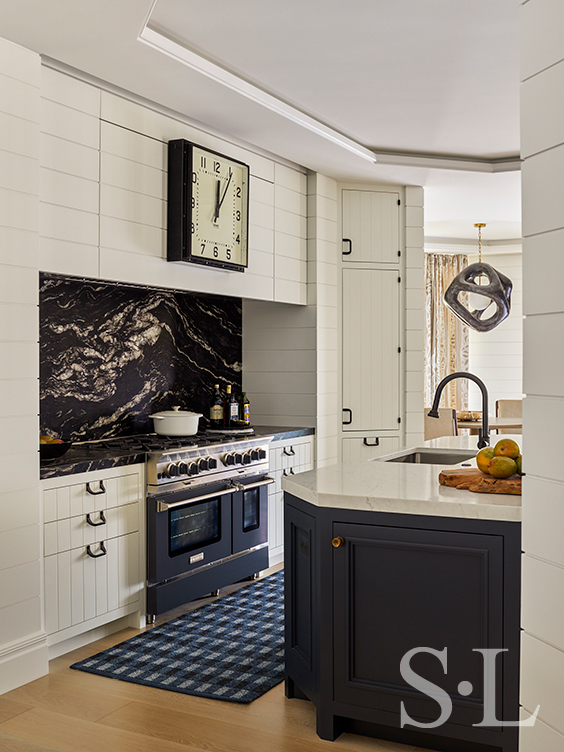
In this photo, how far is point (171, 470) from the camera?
11.8 ft

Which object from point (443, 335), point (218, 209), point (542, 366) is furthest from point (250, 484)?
point (443, 335)

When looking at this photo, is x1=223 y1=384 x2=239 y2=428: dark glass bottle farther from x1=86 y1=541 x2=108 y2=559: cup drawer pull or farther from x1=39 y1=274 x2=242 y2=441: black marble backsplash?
x1=86 y1=541 x2=108 y2=559: cup drawer pull

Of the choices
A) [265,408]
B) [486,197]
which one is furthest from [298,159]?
[486,197]

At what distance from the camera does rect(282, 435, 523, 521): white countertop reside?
7.30ft

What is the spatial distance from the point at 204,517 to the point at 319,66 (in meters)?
2.35

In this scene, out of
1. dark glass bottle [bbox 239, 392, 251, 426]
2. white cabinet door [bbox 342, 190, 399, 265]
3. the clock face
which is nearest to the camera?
the clock face

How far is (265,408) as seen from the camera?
5238 mm

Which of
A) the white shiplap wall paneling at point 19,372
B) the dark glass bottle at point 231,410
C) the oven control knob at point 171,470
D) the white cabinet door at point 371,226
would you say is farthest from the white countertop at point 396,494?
the white cabinet door at point 371,226

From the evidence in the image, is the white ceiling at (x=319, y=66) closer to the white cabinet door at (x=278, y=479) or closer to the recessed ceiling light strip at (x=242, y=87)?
the recessed ceiling light strip at (x=242, y=87)

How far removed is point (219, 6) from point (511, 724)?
2.77 m

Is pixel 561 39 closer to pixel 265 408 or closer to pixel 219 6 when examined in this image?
pixel 219 6

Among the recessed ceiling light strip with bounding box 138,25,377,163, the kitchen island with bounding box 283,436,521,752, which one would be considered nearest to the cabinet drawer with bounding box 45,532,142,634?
the kitchen island with bounding box 283,436,521,752

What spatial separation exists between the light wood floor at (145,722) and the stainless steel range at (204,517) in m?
0.74

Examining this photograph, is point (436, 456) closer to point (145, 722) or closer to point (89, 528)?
point (89, 528)
